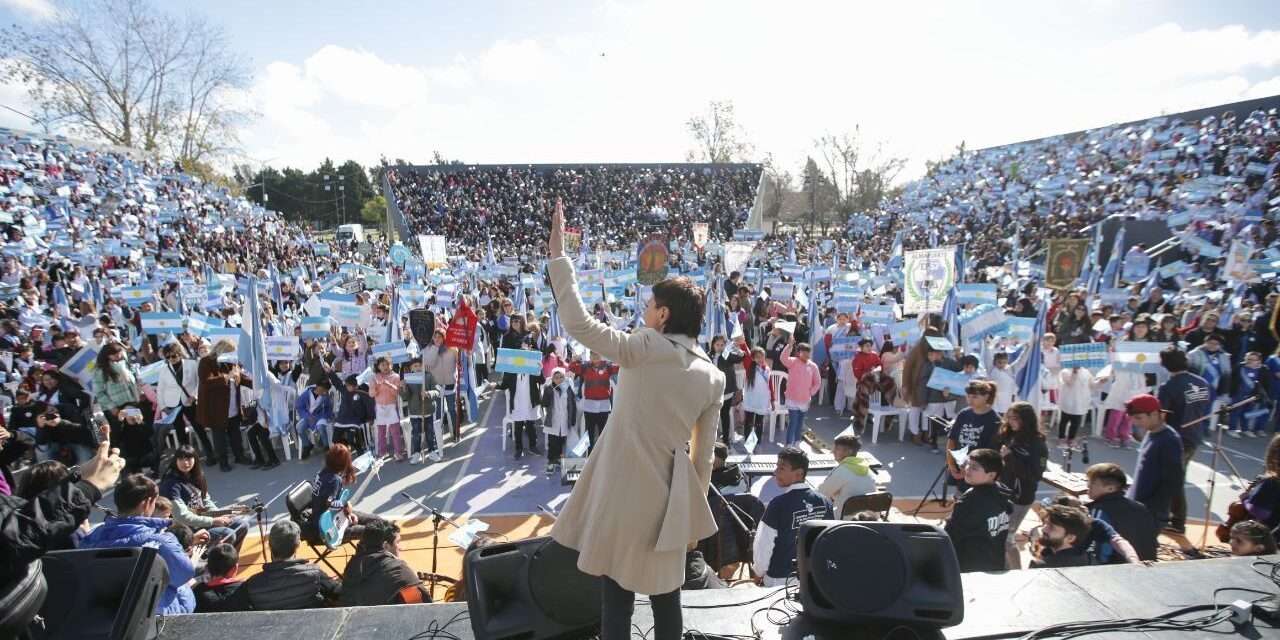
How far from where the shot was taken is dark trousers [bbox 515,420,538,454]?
8.52m

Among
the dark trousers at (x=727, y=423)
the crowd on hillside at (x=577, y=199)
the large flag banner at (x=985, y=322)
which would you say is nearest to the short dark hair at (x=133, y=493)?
the dark trousers at (x=727, y=423)

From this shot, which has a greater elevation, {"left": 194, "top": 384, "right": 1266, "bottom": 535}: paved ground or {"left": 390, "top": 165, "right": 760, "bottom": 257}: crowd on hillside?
{"left": 390, "top": 165, "right": 760, "bottom": 257}: crowd on hillside

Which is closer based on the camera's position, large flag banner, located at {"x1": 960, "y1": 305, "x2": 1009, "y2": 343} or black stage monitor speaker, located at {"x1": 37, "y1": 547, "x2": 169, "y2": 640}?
black stage monitor speaker, located at {"x1": 37, "y1": 547, "x2": 169, "y2": 640}

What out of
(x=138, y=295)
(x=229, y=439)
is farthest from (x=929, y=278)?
(x=138, y=295)

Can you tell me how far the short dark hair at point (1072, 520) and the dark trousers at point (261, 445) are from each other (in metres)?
8.67

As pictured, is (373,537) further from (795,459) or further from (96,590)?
(795,459)

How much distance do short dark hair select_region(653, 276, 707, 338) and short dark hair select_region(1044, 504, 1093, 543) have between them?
333cm

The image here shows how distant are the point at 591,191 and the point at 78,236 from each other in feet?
75.4

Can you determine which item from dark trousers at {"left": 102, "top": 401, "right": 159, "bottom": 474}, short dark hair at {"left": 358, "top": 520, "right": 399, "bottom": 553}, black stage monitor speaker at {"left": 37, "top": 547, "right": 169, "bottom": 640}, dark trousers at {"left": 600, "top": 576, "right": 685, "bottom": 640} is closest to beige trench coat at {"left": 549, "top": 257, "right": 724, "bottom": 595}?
dark trousers at {"left": 600, "top": 576, "right": 685, "bottom": 640}

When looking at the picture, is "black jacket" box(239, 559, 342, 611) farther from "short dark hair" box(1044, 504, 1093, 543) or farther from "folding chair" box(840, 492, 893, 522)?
"short dark hair" box(1044, 504, 1093, 543)

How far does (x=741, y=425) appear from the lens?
948 centimetres

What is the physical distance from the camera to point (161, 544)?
3.79 metres

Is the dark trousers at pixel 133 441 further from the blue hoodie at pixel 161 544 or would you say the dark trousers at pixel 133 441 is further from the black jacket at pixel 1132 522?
the black jacket at pixel 1132 522

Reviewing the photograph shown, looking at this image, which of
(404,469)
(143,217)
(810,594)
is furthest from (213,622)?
(143,217)
